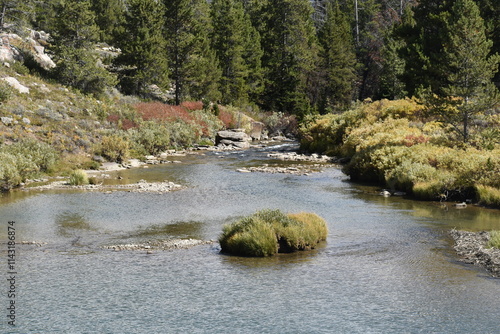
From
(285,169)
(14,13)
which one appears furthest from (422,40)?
(14,13)

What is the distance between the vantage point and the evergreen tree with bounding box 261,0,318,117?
85.0 meters

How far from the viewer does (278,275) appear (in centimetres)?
1605

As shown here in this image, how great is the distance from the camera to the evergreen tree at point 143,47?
6506cm

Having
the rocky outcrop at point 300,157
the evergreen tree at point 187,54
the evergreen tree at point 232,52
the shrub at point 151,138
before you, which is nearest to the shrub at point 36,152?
the shrub at point 151,138

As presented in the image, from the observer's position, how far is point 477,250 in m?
18.0

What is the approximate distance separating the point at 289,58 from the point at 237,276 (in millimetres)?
73546

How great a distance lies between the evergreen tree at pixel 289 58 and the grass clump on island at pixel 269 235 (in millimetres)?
63720

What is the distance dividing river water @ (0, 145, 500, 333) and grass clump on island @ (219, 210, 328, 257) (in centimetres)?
49

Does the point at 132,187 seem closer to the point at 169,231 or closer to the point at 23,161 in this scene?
the point at 23,161

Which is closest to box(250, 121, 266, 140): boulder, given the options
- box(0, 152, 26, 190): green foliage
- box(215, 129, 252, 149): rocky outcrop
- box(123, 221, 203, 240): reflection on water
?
box(215, 129, 252, 149): rocky outcrop

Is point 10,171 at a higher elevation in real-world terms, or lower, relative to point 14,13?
lower

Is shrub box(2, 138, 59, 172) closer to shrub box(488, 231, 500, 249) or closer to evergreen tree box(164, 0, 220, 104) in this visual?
shrub box(488, 231, 500, 249)

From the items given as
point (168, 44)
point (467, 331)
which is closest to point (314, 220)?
point (467, 331)

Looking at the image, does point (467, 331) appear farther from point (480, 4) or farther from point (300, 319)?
point (480, 4)
